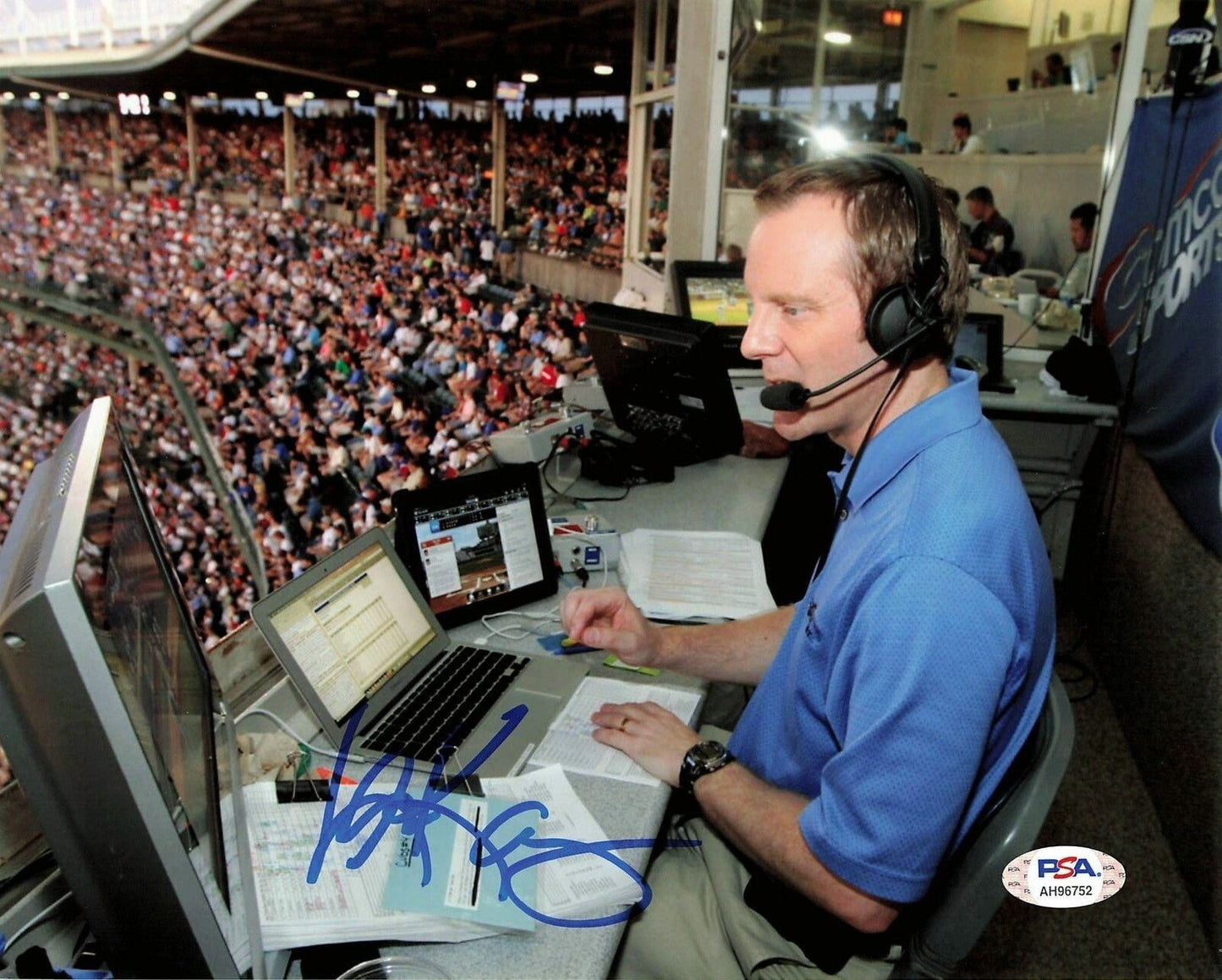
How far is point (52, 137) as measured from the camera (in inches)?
391

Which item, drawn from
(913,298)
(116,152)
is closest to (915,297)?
(913,298)

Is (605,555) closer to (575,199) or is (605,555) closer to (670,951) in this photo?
(670,951)

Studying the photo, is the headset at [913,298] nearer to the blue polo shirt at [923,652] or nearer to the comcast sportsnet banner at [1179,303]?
the blue polo shirt at [923,652]

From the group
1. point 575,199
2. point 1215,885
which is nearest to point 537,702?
point 1215,885

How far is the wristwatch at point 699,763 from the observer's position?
0.90 meters

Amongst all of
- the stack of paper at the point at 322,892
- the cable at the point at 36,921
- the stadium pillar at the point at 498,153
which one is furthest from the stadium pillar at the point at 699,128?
the stadium pillar at the point at 498,153

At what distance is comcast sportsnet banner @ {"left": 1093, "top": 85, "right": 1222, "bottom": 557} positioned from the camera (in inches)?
67.4

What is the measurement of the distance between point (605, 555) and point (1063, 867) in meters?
0.81

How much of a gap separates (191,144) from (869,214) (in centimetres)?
1316

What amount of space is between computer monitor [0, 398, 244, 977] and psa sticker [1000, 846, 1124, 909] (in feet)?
2.04

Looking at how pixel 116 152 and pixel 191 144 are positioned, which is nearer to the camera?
pixel 116 152

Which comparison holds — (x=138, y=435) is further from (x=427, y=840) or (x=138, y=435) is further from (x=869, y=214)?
(x=869, y=214)

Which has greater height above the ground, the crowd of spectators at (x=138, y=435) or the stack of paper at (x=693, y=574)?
the stack of paper at (x=693, y=574)

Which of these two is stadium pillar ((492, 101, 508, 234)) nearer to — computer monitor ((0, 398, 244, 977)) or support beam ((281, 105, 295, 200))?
support beam ((281, 105, 295, 200))
